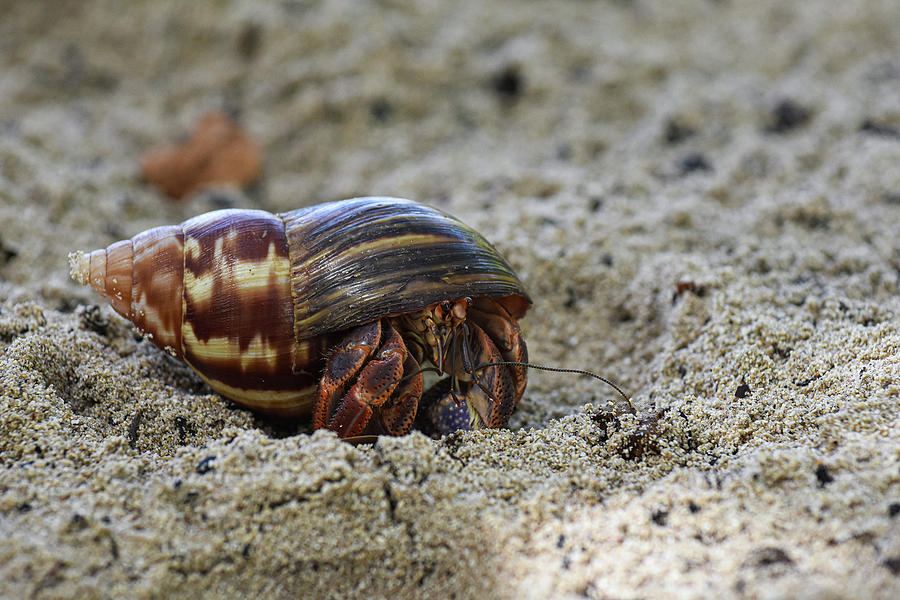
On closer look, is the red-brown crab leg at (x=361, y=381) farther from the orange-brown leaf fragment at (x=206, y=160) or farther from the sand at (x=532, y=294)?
the orange-brown leaf fragment at (x=206, y=160)

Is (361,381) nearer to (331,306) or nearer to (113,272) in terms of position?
(331,306)

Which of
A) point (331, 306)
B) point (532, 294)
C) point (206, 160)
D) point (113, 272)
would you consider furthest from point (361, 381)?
point (206, 160)

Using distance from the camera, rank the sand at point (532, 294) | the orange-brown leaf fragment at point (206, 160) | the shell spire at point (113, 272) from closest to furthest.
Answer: the sand at point (532, 294) < the shell spire at point (113, 272) < the orange-brown leaf fragment at point (206, 160)

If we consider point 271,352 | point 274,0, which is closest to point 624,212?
point 271,352

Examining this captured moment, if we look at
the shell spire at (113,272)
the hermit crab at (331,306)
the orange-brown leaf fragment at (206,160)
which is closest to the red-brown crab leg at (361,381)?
the hermit crab at (331,306)

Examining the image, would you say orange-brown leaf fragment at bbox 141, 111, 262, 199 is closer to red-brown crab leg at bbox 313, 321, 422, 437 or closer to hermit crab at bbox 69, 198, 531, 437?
hermit crab at bbox 69, 198, 531, 437

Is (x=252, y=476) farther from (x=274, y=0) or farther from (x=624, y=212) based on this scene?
(x=274, y=0)

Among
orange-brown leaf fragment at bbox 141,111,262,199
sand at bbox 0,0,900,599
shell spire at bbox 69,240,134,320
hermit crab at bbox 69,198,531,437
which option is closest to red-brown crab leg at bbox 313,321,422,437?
hermit crab at bbox 69,198,531,437
